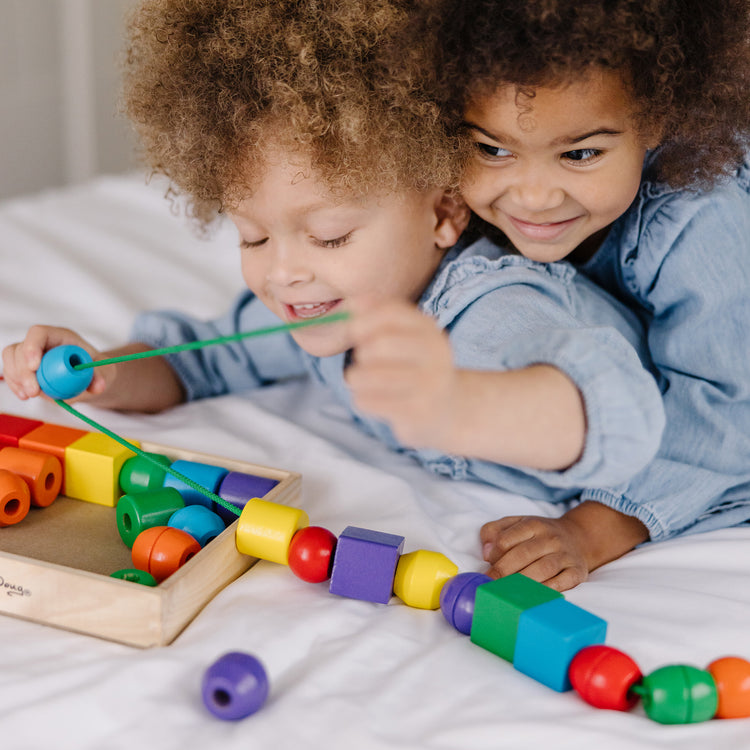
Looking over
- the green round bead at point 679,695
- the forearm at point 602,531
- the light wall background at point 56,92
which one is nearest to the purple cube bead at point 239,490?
the forearm at point 602,531

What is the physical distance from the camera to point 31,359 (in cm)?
99

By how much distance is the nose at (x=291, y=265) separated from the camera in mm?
920

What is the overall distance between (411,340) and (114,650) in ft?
1.23

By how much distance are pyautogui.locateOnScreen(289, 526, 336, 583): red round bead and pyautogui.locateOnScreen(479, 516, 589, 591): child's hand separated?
154 millimetres

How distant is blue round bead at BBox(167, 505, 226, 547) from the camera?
87cm

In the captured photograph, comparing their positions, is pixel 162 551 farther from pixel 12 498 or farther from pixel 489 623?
pixel 489 623

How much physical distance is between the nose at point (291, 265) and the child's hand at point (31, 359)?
270 mm

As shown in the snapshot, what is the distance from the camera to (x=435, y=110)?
2.83 ft

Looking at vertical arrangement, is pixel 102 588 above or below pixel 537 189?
below

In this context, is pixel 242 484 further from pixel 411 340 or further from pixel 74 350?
pixel 411 340

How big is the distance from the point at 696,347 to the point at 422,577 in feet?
1.32

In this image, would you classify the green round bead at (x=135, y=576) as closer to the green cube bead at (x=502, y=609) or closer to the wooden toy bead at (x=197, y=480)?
the wooden toy bead at (x=197, y=480)

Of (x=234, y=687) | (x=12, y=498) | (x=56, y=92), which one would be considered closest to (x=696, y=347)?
(x=234, y=687)

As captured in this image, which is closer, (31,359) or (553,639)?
(553,639)
